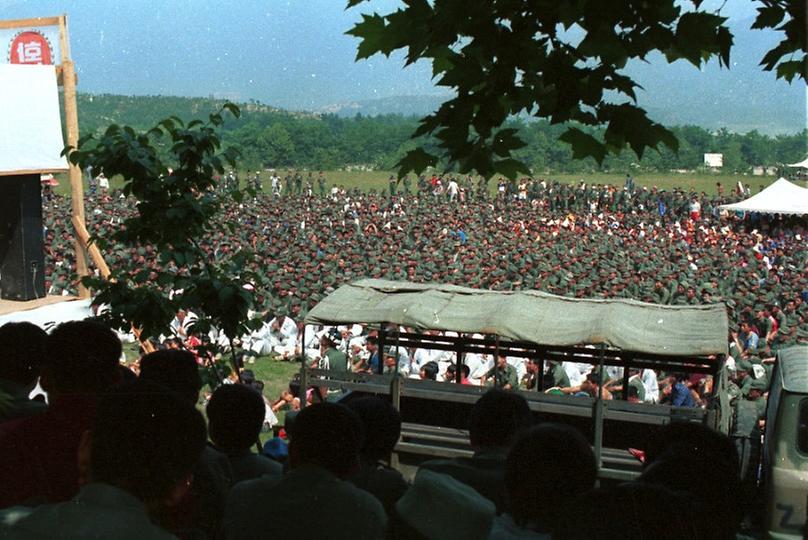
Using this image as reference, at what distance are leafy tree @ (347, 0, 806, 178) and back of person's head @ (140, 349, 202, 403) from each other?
3.15 feet

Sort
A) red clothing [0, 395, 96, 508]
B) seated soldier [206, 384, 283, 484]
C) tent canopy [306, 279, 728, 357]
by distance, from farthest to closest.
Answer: tent canopy [306, 279, 728, 357] < seated soldier [206, 384, 283, 484] < red clothing [0, 395, 96, 508]

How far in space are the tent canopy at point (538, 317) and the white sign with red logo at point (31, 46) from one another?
4090 mm

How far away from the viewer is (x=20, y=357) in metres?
2.67

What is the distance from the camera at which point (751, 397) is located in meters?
8.42

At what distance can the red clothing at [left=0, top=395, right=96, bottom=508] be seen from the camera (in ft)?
7.14

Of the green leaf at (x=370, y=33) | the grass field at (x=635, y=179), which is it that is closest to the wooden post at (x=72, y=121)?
the green leaf at (x=370, y=33)

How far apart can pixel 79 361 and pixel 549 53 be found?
1506 millimetres

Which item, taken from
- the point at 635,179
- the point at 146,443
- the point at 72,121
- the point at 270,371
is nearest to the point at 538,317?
the point at 72,121

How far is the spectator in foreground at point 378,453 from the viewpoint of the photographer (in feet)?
8.14

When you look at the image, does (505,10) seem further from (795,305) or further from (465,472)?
(795,305)

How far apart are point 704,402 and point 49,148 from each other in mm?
6131

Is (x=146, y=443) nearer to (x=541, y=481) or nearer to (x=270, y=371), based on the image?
(x=541, y=481)

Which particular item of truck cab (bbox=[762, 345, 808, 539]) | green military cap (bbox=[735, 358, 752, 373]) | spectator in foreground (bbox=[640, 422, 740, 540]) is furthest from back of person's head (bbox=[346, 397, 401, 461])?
green military cap (bbox=[735, 358, 752, 373])

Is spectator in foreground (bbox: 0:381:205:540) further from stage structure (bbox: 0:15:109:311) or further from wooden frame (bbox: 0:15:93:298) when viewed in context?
wooden frame (bbox: 0:15:93:298)
